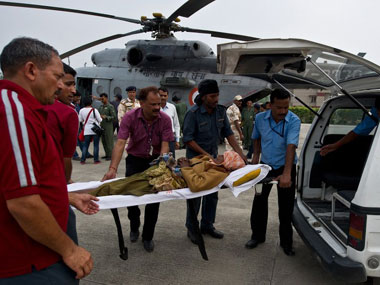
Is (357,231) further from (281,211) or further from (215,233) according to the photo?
(215,233)

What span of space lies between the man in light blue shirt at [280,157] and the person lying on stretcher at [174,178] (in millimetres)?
599

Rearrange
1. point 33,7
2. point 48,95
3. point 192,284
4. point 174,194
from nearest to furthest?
point 48,95
point 174,194
point 192,284
point 33,7

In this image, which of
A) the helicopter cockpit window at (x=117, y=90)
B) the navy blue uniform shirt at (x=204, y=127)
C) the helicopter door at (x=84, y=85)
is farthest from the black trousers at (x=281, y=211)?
the helicopter door at (x=84, y=85)

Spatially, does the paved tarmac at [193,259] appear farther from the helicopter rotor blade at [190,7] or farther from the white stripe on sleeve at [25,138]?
the helicopter rotor blade at [190,7]

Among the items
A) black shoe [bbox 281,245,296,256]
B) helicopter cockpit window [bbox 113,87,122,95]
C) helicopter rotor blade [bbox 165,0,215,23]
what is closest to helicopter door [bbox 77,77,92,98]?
helicopter cockpit window [bbox 113,87,122,95]

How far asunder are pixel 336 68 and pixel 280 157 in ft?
3.66

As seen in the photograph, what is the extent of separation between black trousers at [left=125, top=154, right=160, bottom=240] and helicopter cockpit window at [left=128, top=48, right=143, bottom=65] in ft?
29.5

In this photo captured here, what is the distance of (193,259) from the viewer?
11.2 feet

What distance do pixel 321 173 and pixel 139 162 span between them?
7.32 feet

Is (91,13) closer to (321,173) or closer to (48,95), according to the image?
(321,173)

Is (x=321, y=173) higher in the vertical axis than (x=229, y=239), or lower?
higher

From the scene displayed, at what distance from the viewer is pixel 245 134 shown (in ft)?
34.6

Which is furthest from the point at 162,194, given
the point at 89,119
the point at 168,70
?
the point at 168,70

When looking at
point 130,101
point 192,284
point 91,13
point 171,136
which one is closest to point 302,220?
point 192,284
